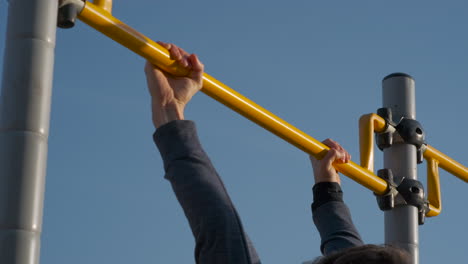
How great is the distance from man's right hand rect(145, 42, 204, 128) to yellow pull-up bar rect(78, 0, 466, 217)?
2cm

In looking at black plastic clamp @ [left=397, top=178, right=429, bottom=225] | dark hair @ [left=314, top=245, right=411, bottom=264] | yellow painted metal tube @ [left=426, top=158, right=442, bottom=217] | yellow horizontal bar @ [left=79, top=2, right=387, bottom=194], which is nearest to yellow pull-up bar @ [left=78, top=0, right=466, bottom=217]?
yellow horizontal bar @ [left=79, top=2, right=387, bottom=194]

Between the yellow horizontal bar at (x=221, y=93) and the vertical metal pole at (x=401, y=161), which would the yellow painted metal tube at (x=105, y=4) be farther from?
the vertical metal pole at (x=401, y=161)

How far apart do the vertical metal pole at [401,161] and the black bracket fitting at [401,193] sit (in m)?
0.03

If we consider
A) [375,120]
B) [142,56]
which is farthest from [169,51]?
[375,120]

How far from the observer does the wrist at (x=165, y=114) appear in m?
2.03

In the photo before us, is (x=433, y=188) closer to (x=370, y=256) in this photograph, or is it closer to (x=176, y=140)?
(x=176, y=140)

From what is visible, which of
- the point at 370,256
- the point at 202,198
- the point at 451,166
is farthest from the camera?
the point at 451,166

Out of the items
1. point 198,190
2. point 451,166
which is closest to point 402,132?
point 451,166

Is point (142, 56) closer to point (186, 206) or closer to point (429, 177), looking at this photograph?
point (186, 206)

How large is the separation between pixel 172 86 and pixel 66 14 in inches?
13.3

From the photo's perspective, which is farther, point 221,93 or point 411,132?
point 411,132

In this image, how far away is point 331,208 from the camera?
2562 millimetres

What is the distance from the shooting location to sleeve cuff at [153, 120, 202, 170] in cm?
192

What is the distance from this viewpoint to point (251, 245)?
1856 mm
